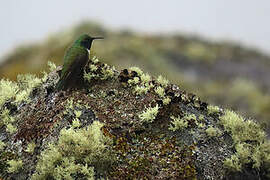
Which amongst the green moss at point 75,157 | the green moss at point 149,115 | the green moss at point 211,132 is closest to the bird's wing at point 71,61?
Answer: the green moss at point 75,157

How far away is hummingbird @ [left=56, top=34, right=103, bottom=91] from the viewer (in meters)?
6.64

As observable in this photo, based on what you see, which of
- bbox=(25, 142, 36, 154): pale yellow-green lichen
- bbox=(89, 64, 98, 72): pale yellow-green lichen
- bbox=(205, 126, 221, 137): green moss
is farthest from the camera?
bbox=(89, 64, 98, 72): pale yellow-green lichen

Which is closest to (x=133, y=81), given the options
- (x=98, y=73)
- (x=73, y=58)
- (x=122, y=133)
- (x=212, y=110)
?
(x=98, y=73)

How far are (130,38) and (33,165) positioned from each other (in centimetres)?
2799

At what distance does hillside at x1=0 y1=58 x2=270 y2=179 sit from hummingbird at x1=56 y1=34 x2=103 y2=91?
158 mm

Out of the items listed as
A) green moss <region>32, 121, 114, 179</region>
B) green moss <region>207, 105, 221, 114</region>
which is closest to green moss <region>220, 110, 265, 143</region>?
green moss <region>207, 105, 221, 114</region>

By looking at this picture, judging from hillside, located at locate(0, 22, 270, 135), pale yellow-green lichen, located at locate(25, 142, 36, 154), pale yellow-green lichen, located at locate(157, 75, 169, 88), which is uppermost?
hillside, located at locate(0, 22, 270, 135)

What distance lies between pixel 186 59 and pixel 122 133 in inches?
1088

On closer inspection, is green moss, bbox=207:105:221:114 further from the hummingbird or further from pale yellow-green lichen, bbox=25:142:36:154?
pale yellow-green lichen, bbox=25:142:36:154

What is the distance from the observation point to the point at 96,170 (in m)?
5.44

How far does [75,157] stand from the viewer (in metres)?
5.46

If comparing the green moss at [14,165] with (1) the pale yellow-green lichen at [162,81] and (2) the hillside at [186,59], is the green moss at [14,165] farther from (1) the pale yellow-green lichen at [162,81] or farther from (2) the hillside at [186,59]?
(2) the hillside at [186,59]

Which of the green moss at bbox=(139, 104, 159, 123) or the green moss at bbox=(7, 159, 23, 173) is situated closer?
the green moss at bbox=(7, 159, 23, 173)

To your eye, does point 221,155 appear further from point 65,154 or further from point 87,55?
point 87,55
